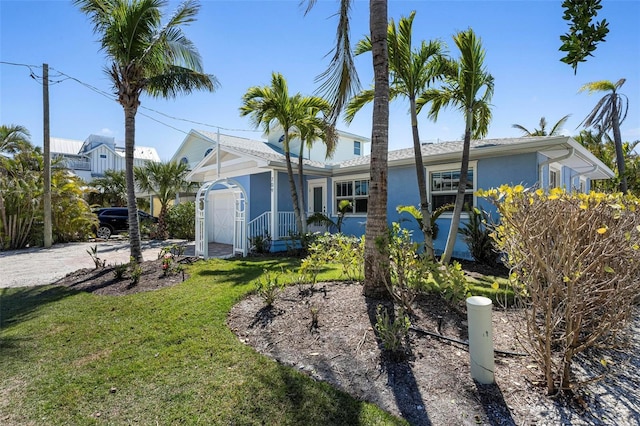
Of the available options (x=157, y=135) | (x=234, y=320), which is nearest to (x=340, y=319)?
(x=234, y=320)

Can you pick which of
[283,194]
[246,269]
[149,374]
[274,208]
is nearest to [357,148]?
[283,194]

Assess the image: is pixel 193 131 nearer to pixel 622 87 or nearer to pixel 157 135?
pixel 157 135

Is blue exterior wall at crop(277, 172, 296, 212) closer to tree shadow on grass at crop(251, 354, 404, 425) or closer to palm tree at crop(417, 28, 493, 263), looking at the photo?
palm tree at crop(417, 28, 493, 263)

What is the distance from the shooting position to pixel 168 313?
16.7ft

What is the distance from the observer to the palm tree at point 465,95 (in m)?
7.29

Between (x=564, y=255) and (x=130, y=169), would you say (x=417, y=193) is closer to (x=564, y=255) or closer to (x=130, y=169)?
(x=564, y=255)

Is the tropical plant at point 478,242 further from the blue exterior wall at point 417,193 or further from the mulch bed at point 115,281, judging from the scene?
the mulch bed at point 115,281

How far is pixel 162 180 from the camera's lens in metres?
16.6

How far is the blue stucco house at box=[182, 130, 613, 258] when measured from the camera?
8.77 metres

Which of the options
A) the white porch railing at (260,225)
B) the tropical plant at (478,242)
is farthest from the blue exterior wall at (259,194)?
the tropical plant at (478,242)

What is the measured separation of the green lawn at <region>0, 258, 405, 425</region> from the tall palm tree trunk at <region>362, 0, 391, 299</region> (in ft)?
7.14

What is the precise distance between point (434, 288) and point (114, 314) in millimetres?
5486

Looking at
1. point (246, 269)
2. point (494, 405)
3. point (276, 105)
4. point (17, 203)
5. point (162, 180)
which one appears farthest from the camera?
point (162, 180)

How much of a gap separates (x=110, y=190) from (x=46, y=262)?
1411 centimetres
